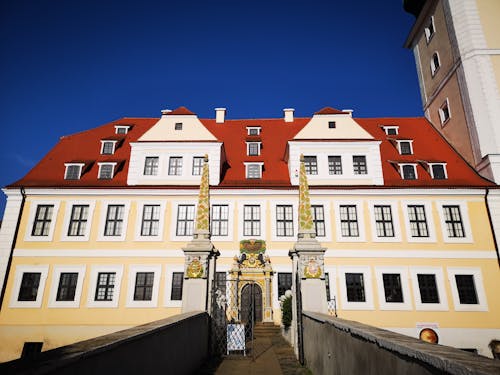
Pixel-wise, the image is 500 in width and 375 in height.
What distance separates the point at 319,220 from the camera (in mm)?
18688

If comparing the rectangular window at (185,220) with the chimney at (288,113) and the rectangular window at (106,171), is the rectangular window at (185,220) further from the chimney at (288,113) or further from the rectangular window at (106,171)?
the chimney at (288,113)

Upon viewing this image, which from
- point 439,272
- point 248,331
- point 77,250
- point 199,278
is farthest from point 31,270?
point 439,272

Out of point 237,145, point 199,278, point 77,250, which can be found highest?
point 237,145

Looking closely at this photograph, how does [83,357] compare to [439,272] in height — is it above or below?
below

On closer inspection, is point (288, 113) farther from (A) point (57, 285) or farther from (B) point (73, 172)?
(A) point (57, 285)

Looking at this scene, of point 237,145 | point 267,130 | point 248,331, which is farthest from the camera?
point 267,130

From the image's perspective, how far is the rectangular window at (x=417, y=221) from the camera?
Result: 1831cm

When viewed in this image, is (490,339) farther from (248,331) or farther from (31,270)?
(31,270)

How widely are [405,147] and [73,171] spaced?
23.3m

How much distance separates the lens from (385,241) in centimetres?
1814

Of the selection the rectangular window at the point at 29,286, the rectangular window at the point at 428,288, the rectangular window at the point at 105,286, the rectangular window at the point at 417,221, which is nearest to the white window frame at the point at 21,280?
the rectangular window at the point at 29,286

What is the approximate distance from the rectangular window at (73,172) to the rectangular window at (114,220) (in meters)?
3.41

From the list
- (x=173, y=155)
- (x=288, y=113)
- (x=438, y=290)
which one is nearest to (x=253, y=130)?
(x=288, y=113)

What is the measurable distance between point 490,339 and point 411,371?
739 inches
